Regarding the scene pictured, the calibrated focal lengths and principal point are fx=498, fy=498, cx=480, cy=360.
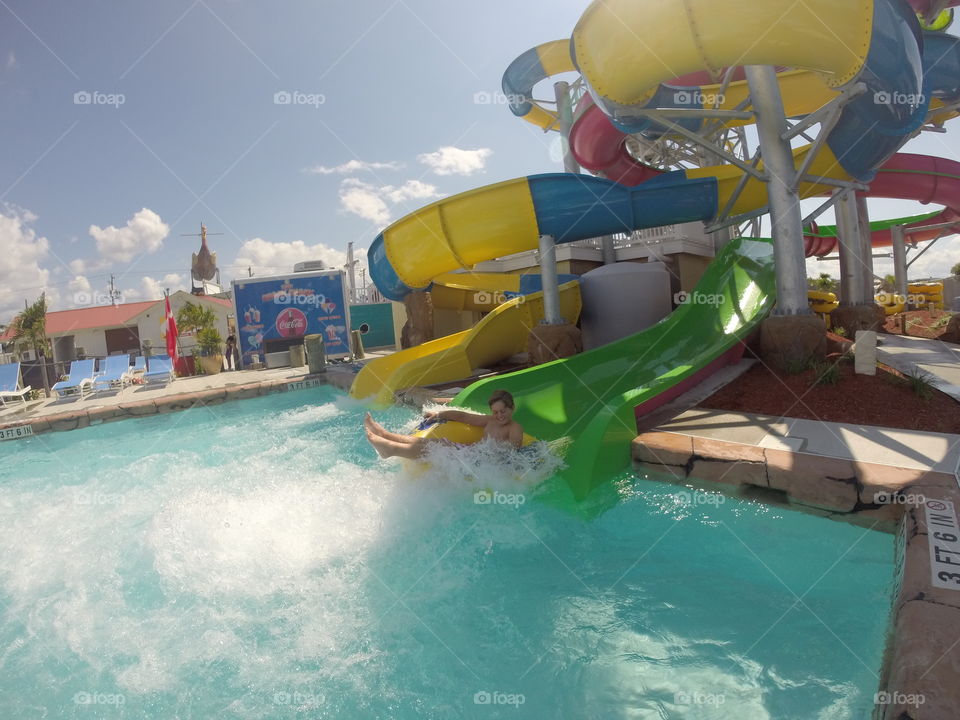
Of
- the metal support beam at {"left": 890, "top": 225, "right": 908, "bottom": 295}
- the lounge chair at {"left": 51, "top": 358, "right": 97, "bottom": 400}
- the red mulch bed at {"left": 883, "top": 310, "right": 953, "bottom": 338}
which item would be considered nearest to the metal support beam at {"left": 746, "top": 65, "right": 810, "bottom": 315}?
the red mulch bed at {"left": 883, "top": 310, "right": 953, "bottom": 338}

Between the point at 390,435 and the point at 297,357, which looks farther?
the point at 297,357

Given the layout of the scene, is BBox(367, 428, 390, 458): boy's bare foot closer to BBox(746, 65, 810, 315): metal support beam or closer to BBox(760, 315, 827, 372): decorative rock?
BBox(760, 315, 827, 372): decorative rock

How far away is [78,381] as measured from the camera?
1198 cm

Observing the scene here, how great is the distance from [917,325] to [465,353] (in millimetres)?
8702

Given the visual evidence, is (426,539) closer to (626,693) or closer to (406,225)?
(626,693)

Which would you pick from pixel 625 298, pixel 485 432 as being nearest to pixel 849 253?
pixel 625 298

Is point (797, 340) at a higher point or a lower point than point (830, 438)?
higher

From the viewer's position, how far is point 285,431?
7.69m

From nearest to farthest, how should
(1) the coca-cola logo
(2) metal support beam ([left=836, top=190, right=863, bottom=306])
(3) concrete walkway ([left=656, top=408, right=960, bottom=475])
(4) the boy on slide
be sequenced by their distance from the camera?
(3) concrete walkway ([left=656, top=408, right=960, bottom=475]) → (4) the boy on slide → (2) metal support beam ([left=836, top=190, right=863, bottom=306]) → (1) the coca-cola logo

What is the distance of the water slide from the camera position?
4.10 meters

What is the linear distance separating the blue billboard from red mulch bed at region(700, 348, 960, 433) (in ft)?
45.7

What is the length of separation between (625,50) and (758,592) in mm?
4311

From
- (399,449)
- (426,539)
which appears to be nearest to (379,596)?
(426,539)

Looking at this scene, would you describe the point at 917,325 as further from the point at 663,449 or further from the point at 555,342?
the point at 663,449
